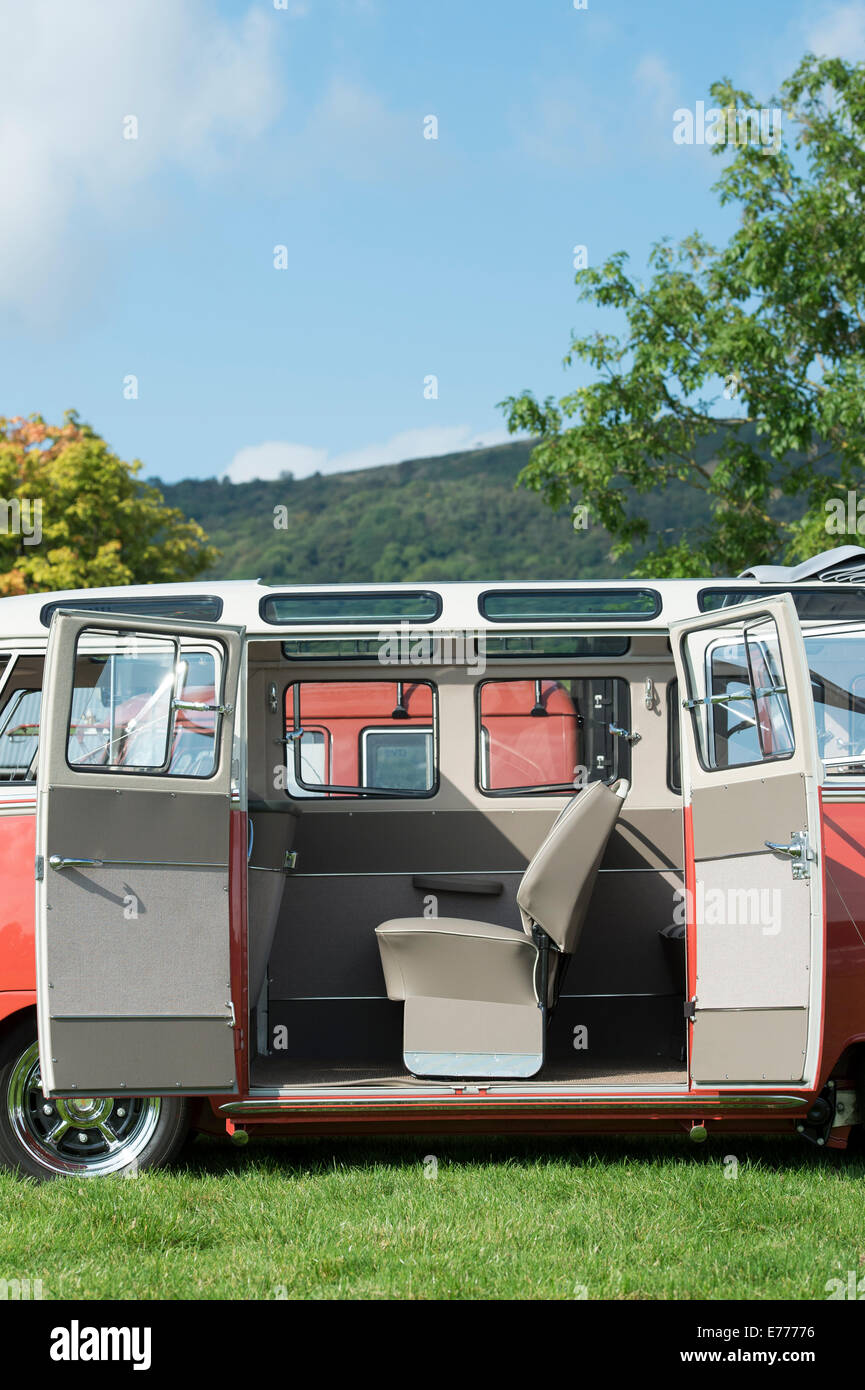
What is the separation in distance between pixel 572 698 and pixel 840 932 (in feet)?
6.36

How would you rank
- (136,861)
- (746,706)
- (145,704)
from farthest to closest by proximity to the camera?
(746,706), (145,704), (136,861)

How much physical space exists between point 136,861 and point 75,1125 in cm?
128

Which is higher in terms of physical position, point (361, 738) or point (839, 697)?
point (839, 697)

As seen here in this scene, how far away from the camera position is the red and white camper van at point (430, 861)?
544 cm

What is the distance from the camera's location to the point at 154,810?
217 inches

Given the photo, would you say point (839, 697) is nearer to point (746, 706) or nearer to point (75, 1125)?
point (746, 706)

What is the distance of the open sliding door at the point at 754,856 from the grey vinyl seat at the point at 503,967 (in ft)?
1.77

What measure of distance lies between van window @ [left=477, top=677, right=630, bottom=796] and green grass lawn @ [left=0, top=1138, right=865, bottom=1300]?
6.16ft

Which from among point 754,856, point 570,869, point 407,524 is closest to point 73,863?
point 570,869

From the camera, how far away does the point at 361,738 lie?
6887 mm

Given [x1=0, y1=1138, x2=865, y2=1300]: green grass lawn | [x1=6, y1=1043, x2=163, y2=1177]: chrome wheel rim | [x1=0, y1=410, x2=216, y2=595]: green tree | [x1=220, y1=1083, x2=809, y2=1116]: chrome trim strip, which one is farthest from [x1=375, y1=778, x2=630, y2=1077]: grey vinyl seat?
[x1=0, y1=410, x2=216, y2=595]: green tree

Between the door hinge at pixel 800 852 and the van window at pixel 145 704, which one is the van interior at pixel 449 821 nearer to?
the van window at pixel 145 704

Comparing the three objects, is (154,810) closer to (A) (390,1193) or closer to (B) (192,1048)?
(B) (192,1048)
